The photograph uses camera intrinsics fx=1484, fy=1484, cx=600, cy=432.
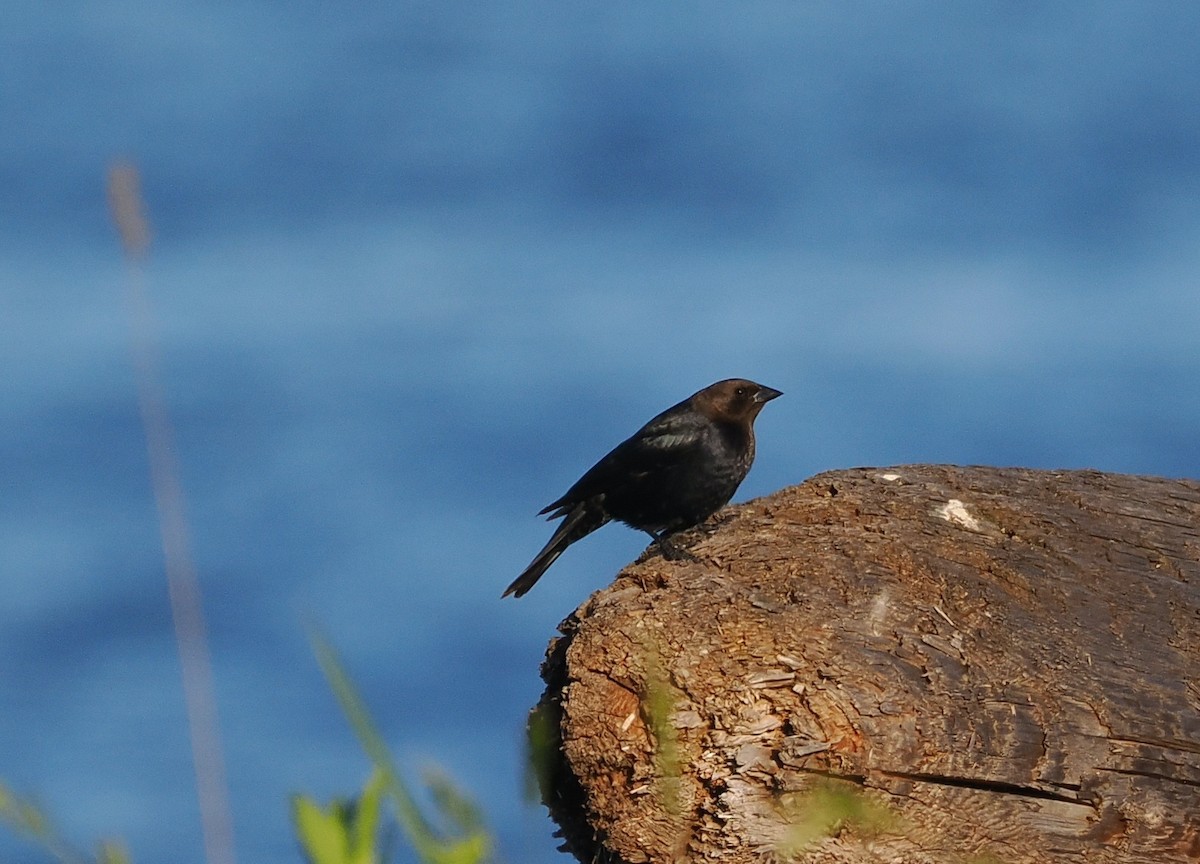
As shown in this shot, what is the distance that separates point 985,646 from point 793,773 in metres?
0.64

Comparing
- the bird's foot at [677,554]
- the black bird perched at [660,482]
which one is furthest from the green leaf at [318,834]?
the black bird perched at [660,482]

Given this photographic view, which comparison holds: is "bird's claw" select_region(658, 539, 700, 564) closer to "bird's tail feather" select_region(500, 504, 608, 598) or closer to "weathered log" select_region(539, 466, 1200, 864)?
"weathered log" select_region(539, 466, 1200, 864)

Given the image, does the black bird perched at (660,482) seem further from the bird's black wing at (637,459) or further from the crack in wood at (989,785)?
the crack in wood at (989,785)

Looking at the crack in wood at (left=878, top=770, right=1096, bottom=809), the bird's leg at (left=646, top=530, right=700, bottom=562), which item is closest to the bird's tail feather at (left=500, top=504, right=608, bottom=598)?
the bird's leg at (left=646, top=530, right=700, bottom=562)

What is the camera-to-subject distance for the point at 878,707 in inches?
131

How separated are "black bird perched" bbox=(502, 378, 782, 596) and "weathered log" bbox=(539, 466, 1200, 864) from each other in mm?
1622

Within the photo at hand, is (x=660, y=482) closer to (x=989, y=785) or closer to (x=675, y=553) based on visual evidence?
(x=675, y=553)

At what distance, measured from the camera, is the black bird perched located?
18.5 feet

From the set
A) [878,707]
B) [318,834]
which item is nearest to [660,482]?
[878,707]

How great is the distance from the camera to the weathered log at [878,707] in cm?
330

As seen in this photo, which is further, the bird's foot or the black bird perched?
the black bird perched

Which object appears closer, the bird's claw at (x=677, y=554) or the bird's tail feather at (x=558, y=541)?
the bird's claw at (x=677, y=554)

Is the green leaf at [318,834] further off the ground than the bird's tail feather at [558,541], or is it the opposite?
the green leaf at [318,834]

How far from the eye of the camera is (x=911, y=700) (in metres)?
3.36
